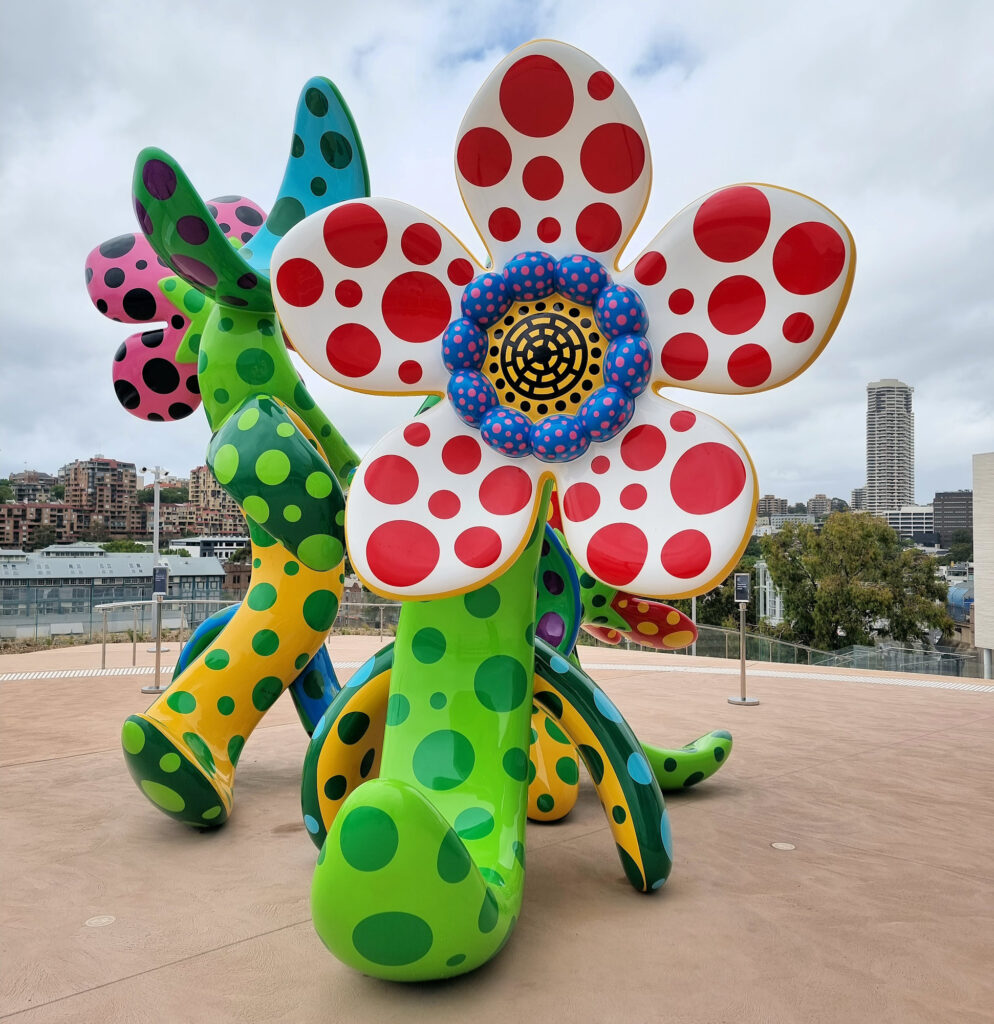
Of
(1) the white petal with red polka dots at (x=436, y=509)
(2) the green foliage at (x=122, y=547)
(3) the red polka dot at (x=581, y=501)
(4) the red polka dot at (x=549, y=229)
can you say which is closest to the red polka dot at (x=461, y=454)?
(1) the white petal with red polka dots at (x=436, y=509)

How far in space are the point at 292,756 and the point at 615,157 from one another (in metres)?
4.99

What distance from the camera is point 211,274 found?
4.22m

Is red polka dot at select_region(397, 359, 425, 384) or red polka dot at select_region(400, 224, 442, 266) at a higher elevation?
red polka dot at select_region(400, 224, 442, 266)

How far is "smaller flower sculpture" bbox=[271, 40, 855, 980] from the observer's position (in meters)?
2.66

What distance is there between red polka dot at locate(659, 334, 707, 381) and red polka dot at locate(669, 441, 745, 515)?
11.1 inches

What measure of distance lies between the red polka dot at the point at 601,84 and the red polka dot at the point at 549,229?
433 millimetres

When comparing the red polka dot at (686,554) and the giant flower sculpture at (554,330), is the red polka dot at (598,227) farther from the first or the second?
the red polka dot at (686,554)

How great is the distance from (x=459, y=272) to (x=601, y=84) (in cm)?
79

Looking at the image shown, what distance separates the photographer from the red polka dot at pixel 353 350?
3.05 m

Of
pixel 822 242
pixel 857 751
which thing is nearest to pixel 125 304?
pixel 822 242

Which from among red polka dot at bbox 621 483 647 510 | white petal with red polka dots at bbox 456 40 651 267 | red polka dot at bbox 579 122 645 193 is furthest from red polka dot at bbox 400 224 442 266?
red polka dot at bbox 621 483 647 510

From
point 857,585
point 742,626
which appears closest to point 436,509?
point 742,626

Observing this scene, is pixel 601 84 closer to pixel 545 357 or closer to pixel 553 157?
pixel 553 157

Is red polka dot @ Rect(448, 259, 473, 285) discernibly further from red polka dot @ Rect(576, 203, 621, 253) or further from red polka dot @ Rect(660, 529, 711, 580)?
red polka dot @ Rect(660, 529, 711, 580)
